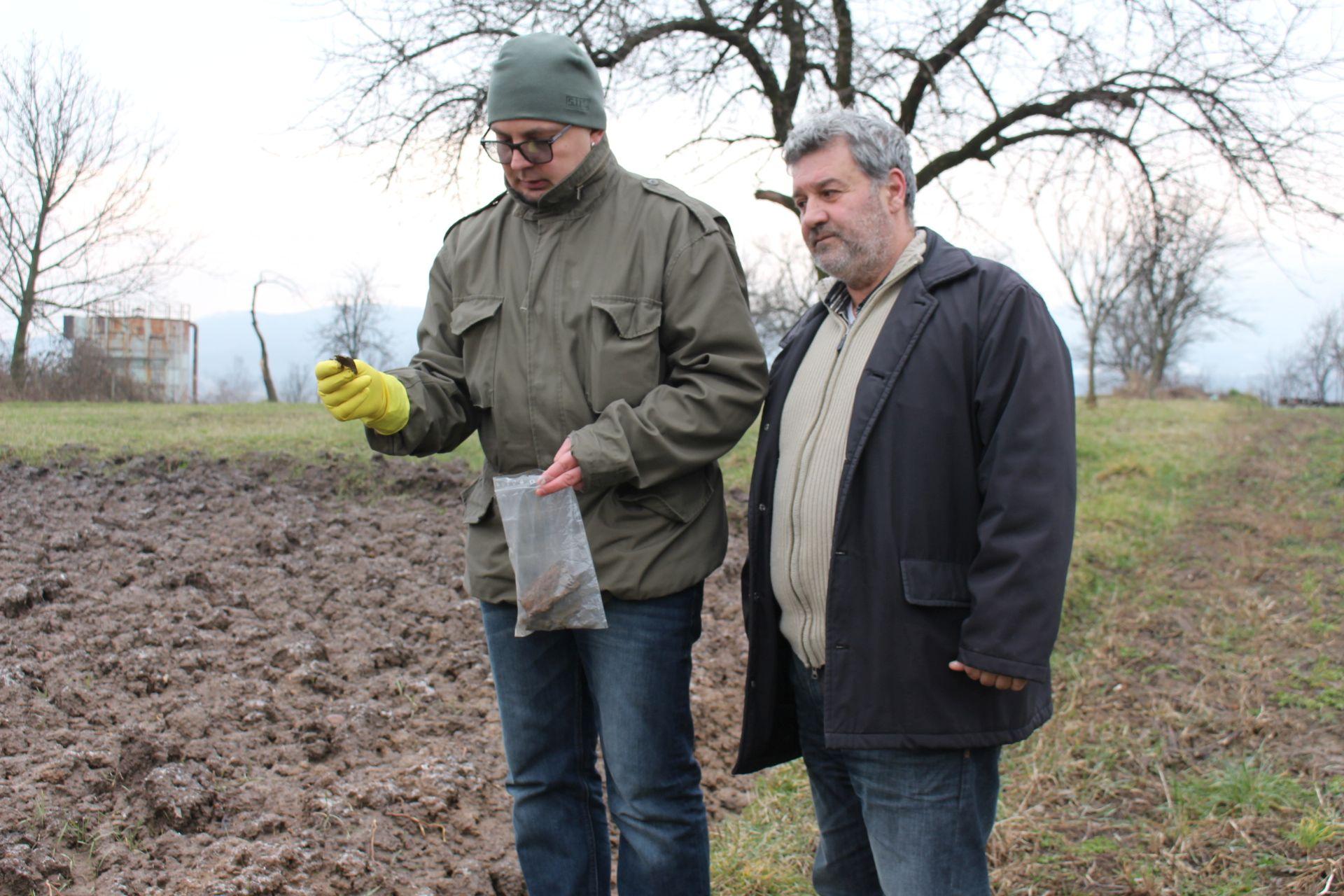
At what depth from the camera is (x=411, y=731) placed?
357 centimetres

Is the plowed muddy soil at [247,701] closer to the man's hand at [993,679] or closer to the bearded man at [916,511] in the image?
the bearded man at [916,511]

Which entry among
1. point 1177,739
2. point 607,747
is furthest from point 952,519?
point 1177,739

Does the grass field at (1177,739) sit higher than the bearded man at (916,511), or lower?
lower

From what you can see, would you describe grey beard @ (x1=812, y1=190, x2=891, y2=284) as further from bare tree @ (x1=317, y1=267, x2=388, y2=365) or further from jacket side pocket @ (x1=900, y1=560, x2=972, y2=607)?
bare tree @ (x1=317, y1=267, x2=388, y2=365)

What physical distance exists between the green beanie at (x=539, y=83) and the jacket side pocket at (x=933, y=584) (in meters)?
1.15

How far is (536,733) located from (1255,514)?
724 centimetres

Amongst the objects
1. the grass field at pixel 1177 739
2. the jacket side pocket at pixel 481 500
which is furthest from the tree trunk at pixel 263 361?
the jacket side pocket at pixel 481 500

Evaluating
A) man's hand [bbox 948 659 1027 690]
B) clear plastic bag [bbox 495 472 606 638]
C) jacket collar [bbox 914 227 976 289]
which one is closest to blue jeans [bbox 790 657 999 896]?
man's hand [bbox 948 659 1027 690]

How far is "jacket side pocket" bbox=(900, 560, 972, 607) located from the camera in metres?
1.88

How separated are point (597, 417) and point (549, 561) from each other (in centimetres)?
32

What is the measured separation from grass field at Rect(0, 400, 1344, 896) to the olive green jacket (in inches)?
51.8

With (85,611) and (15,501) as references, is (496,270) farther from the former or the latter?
(15,501)

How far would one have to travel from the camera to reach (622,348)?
Answer: 2.15m

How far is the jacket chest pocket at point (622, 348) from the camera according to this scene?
2.15m
